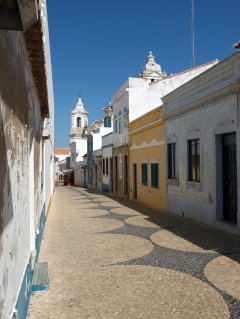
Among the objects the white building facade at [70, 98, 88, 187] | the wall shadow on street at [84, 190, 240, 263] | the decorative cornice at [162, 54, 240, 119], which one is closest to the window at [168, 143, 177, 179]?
the decorative cornice at [162, 54, 240, 119]

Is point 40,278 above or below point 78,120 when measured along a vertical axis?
below

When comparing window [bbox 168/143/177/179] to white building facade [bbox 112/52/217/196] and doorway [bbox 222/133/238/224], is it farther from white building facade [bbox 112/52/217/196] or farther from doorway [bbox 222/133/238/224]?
white building facade [bbox 112/52/217/196]

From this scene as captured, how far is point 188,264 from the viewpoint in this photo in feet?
19.9

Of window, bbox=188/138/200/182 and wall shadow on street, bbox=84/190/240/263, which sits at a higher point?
window, bbox=188/138/200/182

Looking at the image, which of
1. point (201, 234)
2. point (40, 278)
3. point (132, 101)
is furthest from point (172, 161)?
point (40, 278)

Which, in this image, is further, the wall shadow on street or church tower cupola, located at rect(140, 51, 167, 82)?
church tower cupola, located at rect(140, 51, 167, 82)

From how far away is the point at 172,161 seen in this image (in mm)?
13336

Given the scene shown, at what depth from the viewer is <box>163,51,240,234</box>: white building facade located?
882 centimetres

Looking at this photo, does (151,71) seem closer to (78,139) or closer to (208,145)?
(208,145)

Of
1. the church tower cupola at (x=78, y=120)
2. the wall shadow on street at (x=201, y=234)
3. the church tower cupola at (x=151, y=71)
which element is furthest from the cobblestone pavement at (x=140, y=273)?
the church tower cupola at (x=78, y=120)

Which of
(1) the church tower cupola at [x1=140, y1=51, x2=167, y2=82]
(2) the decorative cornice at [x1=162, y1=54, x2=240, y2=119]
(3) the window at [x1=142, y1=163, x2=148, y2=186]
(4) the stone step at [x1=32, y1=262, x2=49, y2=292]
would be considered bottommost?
(4) the stone step at [x1=32, y1=262, x2=49, y2=292]

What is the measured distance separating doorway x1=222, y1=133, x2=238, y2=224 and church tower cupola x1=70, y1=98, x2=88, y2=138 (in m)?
42.7

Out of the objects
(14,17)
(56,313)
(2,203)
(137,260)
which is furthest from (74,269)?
(14,17)

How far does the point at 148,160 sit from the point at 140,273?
10744 millimetres
